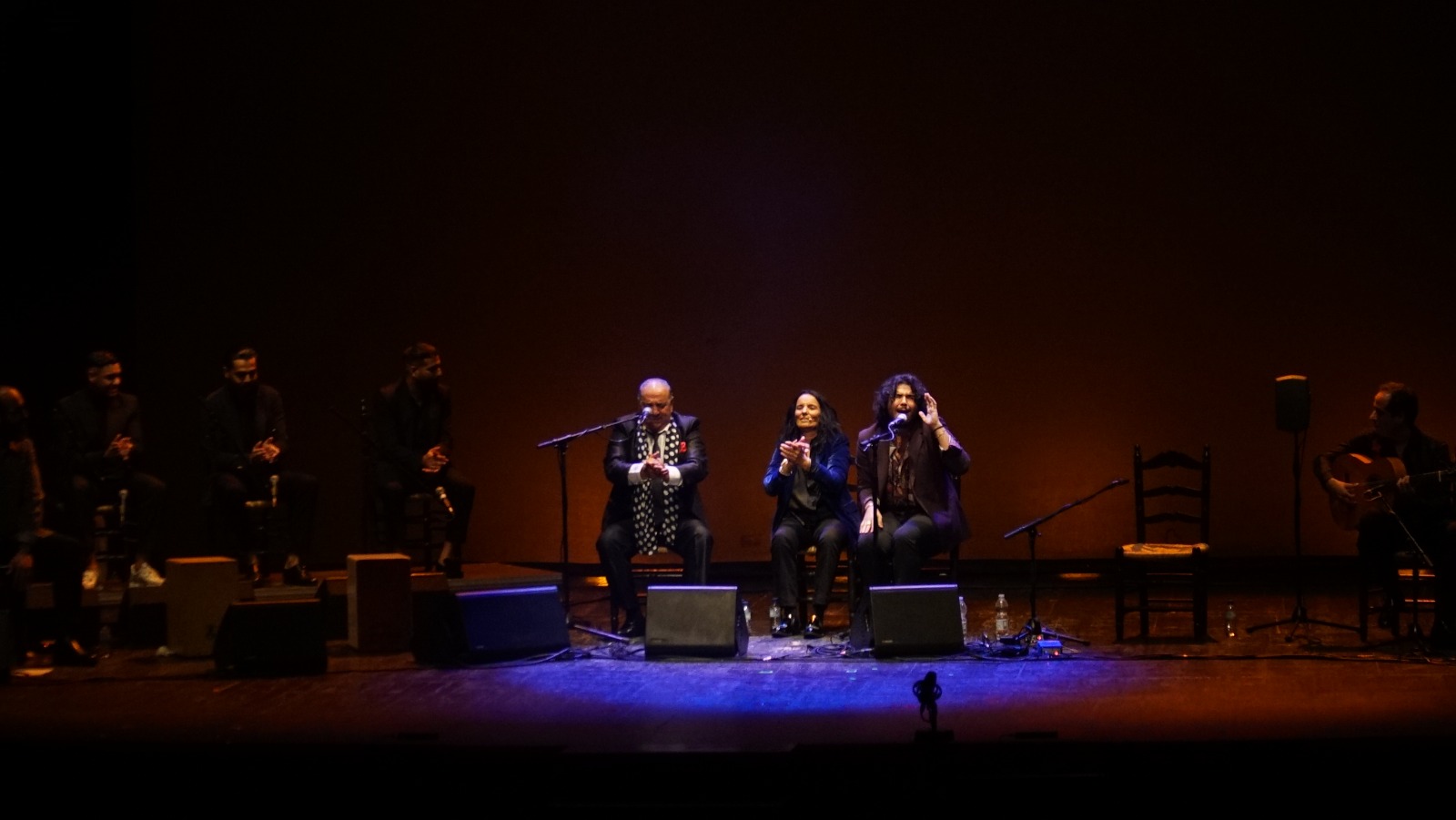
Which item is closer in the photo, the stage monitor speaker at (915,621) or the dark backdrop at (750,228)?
the stage monitor speaker at (915,621)

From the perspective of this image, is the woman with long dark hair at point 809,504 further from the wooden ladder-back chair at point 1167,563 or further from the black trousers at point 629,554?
the wooden ladder-back chair at point 1167,563

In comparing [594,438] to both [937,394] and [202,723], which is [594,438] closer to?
[937,394]

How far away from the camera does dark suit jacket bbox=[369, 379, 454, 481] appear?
24.8 ft

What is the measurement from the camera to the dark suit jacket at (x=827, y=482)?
23.5ft

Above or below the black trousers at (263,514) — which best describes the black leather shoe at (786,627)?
below

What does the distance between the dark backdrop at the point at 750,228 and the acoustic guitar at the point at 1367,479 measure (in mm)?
1709

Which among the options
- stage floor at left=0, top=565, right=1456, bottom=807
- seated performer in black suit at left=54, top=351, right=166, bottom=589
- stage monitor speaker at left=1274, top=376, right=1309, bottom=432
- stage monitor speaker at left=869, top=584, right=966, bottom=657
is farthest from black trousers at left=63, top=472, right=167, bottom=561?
stage monitor speaker at left=1274, top=376, right=1309, bottom=432

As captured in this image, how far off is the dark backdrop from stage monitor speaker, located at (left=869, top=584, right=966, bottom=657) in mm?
2365

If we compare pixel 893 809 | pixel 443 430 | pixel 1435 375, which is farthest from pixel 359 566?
pixel 1435 375

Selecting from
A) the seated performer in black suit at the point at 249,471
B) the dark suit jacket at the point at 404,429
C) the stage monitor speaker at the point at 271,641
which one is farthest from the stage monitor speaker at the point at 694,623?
the seated performer in black suit at the point at 249,471

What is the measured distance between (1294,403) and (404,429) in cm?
439

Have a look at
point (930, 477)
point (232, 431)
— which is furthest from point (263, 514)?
point (930, 477)

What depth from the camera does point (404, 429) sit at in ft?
25.0

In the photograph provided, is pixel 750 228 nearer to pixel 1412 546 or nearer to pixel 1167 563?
pixel 1167 563
